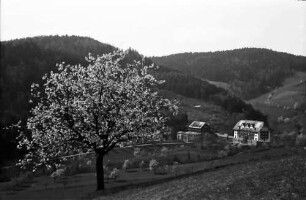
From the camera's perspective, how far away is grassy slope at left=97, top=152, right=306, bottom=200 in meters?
22.8

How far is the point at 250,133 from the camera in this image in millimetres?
172250

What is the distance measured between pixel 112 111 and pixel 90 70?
16.9 ft

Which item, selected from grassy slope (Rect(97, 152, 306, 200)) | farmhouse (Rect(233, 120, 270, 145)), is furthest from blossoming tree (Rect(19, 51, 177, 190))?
farmhouse (Rect(233, 120, 270, 145))

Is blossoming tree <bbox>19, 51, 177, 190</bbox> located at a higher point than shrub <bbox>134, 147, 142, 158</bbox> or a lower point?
higher

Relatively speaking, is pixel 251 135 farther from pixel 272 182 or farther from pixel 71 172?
pixel 272 182

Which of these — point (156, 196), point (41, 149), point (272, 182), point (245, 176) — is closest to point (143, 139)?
point (41, 149)

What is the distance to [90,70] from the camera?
42.8 meters

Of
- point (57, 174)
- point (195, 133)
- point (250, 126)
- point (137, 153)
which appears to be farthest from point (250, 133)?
point (57, 174)

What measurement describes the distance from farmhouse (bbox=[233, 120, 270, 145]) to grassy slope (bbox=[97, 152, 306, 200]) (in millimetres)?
128253

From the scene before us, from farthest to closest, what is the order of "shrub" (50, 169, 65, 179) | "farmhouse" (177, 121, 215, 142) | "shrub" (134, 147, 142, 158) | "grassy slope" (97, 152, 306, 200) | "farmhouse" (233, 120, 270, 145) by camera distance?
"farmhouse" (233, 120, 270, 145) → "farmhouse" (177, 121, 215, 142) → "shrub" (134, 147, 142, 158) → "shrub" (50, 169, 65, 179) → "grassy slope" (97, 152, 306, 200)

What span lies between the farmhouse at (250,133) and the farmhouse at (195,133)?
12.3m

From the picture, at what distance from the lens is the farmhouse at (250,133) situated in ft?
529

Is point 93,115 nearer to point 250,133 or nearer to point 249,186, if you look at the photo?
point 249,186

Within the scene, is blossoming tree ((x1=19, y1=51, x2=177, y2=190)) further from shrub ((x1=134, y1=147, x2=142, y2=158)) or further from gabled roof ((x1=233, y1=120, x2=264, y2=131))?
gabled roof ((x1=233, y1=120, x2=264, y2=131))
